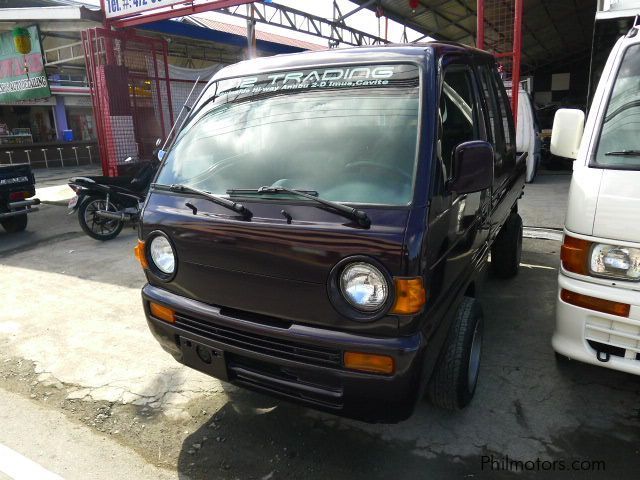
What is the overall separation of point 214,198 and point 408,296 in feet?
3.45

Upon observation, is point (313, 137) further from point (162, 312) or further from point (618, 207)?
point (618, 207)

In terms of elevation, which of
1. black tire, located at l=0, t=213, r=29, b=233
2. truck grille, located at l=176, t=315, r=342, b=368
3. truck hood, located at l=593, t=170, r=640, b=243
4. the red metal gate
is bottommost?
black tire, located at l=0, t=213, r=29, b=233

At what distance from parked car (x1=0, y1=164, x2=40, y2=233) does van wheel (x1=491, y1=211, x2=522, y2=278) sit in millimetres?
7003

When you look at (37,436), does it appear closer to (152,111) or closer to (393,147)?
(393,147)

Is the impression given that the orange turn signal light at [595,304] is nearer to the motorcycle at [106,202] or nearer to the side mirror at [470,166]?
the side mirror at [470,166]

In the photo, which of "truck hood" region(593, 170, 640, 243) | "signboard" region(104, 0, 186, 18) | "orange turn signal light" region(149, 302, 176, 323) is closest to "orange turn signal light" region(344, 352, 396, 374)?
"orange turn signal light" region(149, 302, 176, 323)

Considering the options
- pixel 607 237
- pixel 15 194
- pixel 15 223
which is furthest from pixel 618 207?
pixel 15 223

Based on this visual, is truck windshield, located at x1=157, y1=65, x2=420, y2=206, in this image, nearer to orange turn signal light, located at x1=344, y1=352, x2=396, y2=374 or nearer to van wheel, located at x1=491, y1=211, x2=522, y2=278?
orange turn signal light, located at x1=344, y1=352, x2=396, y2=374

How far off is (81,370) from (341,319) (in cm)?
235

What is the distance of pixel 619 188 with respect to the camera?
7.61 ft

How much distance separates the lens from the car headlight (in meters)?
2.27

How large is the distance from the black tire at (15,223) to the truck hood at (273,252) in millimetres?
6800

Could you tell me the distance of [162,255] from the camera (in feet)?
8.22

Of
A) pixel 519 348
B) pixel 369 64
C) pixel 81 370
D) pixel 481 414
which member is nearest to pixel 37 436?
pixel 81 370
